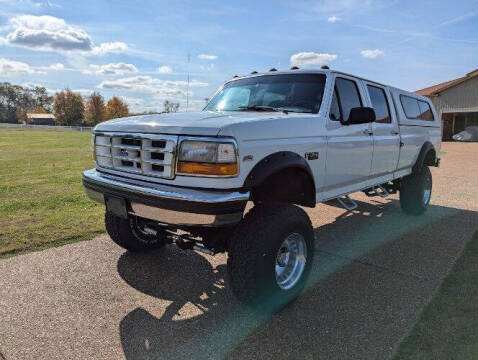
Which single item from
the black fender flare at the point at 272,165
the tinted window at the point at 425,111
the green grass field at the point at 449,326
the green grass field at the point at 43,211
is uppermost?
the tinted window at the point at 425,111

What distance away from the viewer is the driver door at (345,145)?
402 centimetres

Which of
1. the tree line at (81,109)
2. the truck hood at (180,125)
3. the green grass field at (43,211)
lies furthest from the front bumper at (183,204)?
the tree line at (81,109)

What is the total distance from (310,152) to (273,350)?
1799 millimetres

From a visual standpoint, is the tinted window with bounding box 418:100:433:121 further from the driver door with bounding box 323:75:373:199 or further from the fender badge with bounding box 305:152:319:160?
the fender badge with bounding box 305:152:319:160

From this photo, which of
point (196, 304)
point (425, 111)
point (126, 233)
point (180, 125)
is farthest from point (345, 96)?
point (425, 111)

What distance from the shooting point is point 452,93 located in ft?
98.4

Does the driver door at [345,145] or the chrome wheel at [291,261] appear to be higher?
the driver door at [345,145]

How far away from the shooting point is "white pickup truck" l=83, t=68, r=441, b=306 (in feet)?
9.36

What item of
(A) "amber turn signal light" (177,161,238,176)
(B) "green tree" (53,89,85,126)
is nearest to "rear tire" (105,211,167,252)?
(A) "amber turn signal light" (177,161,238,176)

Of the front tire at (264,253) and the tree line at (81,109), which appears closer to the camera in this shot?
the front tire at (264,253)

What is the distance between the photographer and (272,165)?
120 inches

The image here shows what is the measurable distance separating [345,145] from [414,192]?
3.15 metres

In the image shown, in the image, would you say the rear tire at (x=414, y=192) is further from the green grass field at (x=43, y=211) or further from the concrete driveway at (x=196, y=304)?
the green grass field at (x=43, y=211)

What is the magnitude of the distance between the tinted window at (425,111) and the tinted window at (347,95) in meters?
2.71
